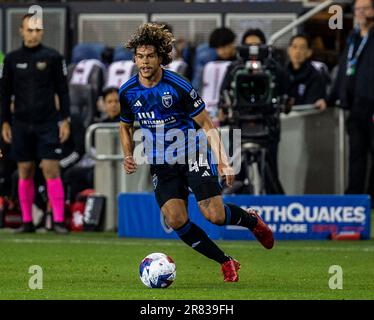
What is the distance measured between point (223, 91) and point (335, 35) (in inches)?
193

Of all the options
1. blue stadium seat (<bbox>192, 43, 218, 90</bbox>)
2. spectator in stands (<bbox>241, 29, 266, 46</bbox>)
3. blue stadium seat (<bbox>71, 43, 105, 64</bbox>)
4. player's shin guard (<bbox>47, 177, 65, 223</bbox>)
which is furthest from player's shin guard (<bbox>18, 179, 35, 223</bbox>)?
blue stadium seat (<bbox>71, 43, 105, 64</bbox>)

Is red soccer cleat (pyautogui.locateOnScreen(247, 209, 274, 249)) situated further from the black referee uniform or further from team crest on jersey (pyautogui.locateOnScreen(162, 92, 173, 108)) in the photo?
the black referee uniform

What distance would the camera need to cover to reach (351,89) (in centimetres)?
1730

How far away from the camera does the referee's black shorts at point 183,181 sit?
11461mm

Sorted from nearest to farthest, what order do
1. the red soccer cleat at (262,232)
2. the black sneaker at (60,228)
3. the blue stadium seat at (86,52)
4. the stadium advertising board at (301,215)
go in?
the red soccer cleat at (262,232) < the stadium advertising board at (301,215) < the black sneaker at (60,228) < the blue stadium seat at (86,52)

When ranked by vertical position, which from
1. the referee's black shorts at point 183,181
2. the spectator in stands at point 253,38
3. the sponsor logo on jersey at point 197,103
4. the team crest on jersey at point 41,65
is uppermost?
the spectator in stands at point 253,38

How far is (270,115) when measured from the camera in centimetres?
1639

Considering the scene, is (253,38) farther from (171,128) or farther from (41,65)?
(171,128)

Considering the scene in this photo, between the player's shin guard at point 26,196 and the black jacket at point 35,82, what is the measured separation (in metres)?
0.73

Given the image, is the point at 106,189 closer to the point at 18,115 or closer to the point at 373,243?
the point at 18,115

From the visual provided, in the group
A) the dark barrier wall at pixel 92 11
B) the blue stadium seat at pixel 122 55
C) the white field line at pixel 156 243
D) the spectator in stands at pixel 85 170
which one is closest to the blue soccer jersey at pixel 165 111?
the white field line at pixel 156 243

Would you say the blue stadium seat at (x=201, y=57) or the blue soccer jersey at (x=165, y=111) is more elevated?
the blue stadium seat at (x=201, y=57)

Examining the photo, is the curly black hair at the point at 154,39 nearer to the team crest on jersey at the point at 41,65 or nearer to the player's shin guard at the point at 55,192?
the team crest on jersey at the point at 41,65

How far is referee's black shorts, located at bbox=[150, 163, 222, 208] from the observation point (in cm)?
1146
